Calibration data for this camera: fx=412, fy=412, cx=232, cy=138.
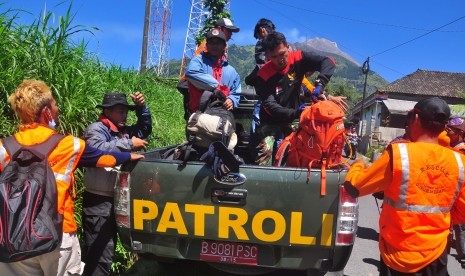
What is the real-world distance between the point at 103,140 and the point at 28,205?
3.81 ft

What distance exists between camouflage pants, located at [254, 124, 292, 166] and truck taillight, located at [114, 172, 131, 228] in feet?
4.67

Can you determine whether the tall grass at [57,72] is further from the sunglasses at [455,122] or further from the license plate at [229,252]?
the sunglasses at [455,122]

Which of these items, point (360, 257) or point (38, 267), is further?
point (360, 257)

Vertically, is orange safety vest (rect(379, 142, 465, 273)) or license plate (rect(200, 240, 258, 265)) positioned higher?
orange safety vest (rect(379, 142, 465, 273))

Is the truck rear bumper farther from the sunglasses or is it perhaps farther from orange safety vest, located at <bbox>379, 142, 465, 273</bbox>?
the sunglasses

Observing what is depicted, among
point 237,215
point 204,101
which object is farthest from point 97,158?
point 204,101

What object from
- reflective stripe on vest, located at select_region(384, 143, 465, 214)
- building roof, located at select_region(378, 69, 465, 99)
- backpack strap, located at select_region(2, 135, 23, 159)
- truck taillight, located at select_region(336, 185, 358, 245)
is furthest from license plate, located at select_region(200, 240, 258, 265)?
building roof, located at select_region(378, 69, 465, 99)

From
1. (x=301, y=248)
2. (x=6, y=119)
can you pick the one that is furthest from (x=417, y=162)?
(x=6, y=119)

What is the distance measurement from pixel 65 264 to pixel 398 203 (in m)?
2.10

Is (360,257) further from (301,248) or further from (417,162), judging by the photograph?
(417,162)

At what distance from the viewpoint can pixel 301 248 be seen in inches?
116

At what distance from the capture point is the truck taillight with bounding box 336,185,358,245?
2865 mm

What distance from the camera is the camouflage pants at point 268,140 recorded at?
160 inches

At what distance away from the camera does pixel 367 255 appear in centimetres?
554
